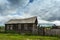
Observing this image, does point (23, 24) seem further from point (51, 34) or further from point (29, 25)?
point (51, 34)

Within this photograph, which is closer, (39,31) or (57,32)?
(57,32)

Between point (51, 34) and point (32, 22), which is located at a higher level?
point (32, 22)

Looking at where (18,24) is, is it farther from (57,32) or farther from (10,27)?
(57,32)

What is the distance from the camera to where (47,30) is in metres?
37.8

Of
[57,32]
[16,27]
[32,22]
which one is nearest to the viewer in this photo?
[57,32]

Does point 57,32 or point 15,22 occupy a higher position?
point 15,22

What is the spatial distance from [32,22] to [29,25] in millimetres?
1594

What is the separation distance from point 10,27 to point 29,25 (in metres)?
7.93

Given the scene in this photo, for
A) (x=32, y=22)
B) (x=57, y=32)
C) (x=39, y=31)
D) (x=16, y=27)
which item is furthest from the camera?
(x=16, y=27)

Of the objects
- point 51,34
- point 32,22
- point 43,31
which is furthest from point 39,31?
point 32,22

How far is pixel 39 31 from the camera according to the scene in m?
39.5

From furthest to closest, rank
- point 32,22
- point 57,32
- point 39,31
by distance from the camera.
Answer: point 32,22 < point 39,31 < point 57,32

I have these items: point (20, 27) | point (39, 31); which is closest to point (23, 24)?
point (20, 27)

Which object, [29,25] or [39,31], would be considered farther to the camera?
[29,25]
